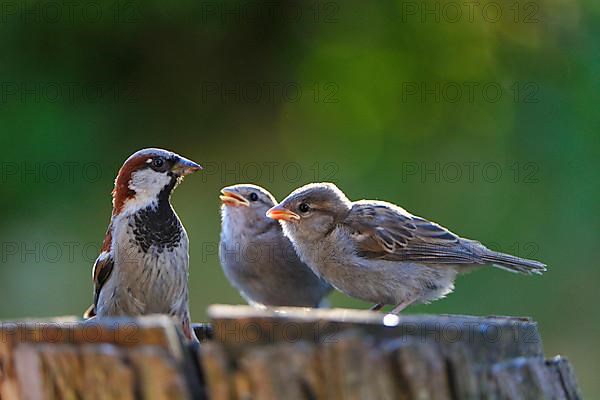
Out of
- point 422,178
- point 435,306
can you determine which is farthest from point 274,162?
point 435,306

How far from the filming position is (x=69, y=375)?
1812 millimetres

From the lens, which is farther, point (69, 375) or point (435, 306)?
point (435, 306)

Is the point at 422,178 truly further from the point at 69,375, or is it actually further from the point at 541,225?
the point at 69,375

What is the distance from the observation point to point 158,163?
12.2ft

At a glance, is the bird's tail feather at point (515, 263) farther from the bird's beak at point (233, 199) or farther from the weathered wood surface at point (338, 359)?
the weathered wood surface at point (338, 359)

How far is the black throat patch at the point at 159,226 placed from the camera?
371 cm

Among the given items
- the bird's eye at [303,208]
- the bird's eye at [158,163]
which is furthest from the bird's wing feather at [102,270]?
the bird's eye at [303,208]

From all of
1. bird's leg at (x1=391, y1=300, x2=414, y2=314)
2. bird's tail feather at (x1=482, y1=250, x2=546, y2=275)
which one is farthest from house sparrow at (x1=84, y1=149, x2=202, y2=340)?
bird's tail feather at (x1=482, y1=250, x2=546, y2=275)

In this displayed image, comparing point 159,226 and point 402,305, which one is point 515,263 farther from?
point 159,226

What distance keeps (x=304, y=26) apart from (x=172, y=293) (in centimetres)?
368

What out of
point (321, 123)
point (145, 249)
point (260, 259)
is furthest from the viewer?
point (321, 123)

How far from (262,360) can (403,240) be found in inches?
87.7

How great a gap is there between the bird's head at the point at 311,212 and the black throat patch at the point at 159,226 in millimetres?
442

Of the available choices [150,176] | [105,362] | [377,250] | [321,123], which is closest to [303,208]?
[377,250]
